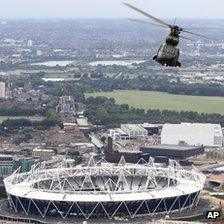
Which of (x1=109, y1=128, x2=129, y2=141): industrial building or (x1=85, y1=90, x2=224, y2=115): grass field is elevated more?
(x1=109, y1=128, x2=129, y2=141): industrial building

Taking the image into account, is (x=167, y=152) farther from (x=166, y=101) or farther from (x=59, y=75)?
(x=59, y=75)

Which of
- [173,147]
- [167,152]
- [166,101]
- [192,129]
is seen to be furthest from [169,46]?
[166,101]

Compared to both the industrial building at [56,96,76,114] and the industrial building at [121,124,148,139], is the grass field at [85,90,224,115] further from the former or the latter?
the industrial building at [121,124,148,139]

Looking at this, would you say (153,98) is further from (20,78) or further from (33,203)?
(33,203)

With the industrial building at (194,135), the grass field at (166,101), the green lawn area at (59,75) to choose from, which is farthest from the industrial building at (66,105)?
the green lawn area at (59,75)

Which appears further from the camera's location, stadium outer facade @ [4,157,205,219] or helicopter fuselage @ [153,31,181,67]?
stadium outer facade @ [4,157,205,219]

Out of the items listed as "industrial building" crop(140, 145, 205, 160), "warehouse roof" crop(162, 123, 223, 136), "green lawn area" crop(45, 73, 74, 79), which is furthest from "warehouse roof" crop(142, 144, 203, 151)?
"green lawn area" crop(45, 73, 74, 79)
